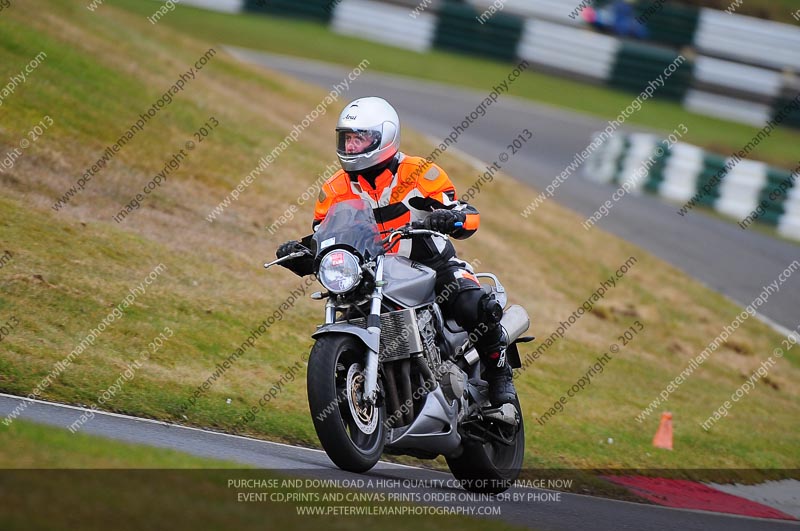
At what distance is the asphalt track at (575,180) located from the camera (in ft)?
61.7

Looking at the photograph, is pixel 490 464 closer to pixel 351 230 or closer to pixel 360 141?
pixel 351 230

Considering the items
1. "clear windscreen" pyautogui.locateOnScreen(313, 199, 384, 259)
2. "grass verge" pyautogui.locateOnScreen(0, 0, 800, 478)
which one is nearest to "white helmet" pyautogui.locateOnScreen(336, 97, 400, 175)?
"clear windscreen" pyautogui.locateOnScreen(313, 199, 384, 259)

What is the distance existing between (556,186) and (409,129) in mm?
3179

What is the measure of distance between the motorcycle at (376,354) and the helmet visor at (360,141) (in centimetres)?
46

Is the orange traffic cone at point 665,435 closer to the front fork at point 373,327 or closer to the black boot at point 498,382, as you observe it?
the black boot at point 498,382

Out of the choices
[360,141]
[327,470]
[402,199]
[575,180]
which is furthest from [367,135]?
[575,180]

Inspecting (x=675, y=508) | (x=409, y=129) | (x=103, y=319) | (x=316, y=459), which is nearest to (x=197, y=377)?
(x=103, y=319)

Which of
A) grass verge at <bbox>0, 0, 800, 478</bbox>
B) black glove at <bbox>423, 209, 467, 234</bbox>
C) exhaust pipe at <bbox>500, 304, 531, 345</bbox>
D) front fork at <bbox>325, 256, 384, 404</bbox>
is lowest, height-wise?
grass verge at <bbox>0, 0, 800, 478</bbox>

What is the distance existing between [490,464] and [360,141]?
7.79ft

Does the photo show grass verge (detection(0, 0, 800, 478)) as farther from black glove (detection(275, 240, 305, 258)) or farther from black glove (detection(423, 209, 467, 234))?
black glove (detection(423, 209, 467, 234))

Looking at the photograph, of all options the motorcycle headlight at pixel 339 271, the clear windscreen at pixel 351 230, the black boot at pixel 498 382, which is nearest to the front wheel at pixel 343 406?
the motorcycle headlight at pixel 339 271

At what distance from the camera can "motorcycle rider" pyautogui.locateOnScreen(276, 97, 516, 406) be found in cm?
711

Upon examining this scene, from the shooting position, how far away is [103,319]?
9.43m

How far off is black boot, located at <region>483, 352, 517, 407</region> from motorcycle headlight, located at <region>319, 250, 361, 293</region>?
1.62 m
